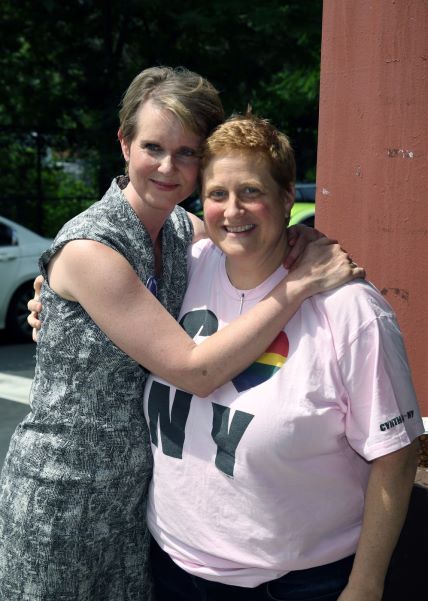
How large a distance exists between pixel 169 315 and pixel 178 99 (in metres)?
0.55

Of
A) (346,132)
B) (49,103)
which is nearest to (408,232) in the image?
(346,132)

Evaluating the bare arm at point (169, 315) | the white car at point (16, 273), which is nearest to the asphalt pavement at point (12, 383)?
the white car at point (16, 273)

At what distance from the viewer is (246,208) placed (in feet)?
7.06

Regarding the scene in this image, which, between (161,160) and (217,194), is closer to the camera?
(217,194)

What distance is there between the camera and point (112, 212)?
2371mm

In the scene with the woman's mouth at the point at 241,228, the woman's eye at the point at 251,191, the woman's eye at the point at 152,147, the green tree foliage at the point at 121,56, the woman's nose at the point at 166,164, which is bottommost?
the green tree foliage at the point at 121,56

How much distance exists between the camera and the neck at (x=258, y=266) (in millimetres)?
2234

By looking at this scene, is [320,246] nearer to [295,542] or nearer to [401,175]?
[295,542]

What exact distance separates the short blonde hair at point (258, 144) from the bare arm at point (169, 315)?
195mm

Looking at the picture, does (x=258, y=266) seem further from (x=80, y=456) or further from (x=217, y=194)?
(x=80, y=456)

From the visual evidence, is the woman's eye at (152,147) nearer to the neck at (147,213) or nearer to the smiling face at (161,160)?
the smiling face at (161,160)

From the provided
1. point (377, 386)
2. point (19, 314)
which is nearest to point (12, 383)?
point (19, 314)

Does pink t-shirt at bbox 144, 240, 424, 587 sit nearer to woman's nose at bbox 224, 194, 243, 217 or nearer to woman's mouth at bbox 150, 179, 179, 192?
woman's nose at bbox 224, 194, 243, 217

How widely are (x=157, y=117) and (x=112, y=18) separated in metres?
10.8
